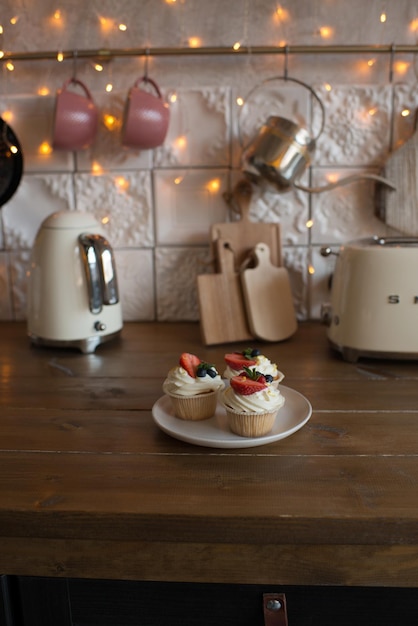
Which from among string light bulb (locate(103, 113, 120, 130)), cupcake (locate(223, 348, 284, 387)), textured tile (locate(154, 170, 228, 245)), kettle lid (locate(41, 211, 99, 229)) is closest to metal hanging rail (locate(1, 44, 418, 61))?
string light bulb (locate(103, 113, 120, 130))

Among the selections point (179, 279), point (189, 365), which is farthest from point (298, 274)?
point (189, 365)

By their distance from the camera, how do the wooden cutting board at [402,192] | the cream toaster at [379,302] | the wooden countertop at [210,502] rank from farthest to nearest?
1. the wooden cutting board at [402,192]
2. the cream toaster at [379,302]
3. the wooden countertop at [210,502]

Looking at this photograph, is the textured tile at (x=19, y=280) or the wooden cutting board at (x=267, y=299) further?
the textured tile at (x=19, y=280)

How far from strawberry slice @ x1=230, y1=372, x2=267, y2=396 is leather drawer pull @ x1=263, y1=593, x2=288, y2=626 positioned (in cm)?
24

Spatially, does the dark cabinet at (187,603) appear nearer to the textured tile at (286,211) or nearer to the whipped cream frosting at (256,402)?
the whipped cream frosting at (256,402)

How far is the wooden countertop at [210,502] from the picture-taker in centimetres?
65

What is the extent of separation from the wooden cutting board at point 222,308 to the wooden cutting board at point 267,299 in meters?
0.02

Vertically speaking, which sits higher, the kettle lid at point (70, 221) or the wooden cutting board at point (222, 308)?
the kettle lid at point (70, 221)

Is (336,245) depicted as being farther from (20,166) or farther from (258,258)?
(20,166)

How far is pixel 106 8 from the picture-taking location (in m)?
1.30

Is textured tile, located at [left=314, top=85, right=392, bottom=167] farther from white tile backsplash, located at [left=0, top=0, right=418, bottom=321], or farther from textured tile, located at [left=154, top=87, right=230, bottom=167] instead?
textured tile, located at [left=154, top=87, right=230, bottom=167]

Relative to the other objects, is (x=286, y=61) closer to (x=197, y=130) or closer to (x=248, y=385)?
(x=197, y=130)

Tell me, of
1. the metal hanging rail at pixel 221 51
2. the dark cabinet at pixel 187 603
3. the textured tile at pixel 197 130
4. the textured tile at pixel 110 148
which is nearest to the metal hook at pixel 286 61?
the metal hanging rail at pixel 221 51

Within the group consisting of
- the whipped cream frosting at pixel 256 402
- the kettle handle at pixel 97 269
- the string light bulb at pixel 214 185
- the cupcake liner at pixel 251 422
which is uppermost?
the string light bulb at pixel 214 185
